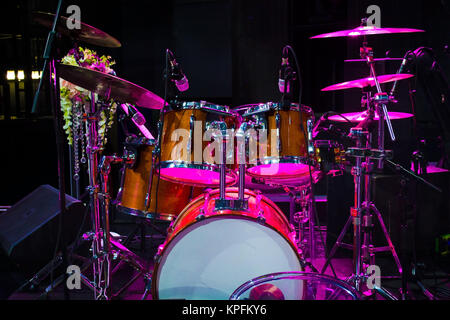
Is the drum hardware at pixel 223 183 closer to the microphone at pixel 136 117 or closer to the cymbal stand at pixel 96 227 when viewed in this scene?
the microphone at pixel 136 117

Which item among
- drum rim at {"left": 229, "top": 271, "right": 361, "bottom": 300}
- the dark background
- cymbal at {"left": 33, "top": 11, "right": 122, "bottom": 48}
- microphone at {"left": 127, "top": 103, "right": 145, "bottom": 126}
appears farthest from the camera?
the dark background

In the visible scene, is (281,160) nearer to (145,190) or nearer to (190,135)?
(190,135)

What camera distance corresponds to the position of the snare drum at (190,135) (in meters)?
2.30

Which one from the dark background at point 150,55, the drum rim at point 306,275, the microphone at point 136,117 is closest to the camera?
the drum rim at point 306,275

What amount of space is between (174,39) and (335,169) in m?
3.97

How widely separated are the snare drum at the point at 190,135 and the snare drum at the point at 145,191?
518 mm

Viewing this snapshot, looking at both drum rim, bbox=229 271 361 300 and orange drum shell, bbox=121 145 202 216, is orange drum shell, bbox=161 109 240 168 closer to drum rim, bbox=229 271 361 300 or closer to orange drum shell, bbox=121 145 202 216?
orange drum shell, bbox=121 145 202 216

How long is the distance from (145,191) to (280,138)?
1.17 meters

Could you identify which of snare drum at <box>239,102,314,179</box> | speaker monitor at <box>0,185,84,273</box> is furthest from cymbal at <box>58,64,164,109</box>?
speaker monitor at <box>0,185,84,273</box>

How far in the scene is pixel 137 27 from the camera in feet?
16.8

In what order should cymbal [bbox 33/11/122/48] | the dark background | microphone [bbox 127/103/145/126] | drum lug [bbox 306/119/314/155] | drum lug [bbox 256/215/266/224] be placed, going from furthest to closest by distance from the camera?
the dark background, microphone [bbox 127/103/145/126], drum lug [bbox 306/119/314/155], cymbal [bbox 33/11/122/48], drum lug [bbox 256/215/266/224]

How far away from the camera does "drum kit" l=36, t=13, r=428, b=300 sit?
211 centimetres

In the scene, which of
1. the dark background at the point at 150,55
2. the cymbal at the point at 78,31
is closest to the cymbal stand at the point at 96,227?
the cymbal at the point at 78,31

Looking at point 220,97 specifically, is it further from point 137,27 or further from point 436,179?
point 436,179
